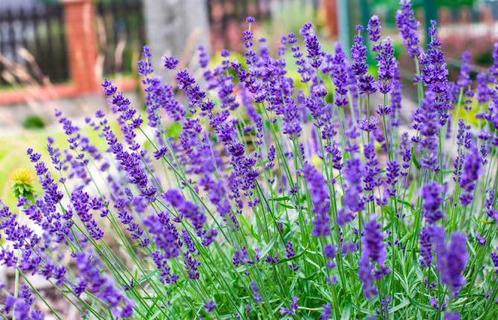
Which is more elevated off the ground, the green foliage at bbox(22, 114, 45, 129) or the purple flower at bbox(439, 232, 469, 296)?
the purple flower at bbox(439, 232, 469, 296)

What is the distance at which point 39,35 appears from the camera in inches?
655

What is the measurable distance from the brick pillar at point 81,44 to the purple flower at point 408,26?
13.3 m

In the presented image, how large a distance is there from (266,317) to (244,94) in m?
1.60

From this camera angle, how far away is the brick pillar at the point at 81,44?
601 inches

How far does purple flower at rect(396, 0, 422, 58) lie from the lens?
2395mm

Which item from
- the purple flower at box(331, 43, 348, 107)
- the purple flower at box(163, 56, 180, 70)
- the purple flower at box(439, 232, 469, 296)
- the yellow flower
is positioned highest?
the purple flower at box(163, 56, 180, 70)

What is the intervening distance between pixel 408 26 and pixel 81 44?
13.7 m

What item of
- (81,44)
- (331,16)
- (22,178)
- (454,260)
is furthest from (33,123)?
(454,260)

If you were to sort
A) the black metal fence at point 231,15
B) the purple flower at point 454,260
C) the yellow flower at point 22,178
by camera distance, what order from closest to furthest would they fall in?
the purple flower at point 454,260
the yellow flower at point 22,178
the black metal fence at point 231,15

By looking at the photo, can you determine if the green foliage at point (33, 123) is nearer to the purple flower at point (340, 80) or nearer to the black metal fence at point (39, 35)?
the black metal fence at point (39, 35)

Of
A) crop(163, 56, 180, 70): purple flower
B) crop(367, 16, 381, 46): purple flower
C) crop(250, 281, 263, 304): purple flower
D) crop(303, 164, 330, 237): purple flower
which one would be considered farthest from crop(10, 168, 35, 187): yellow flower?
crop(303, 164, 330, 237): purple flower

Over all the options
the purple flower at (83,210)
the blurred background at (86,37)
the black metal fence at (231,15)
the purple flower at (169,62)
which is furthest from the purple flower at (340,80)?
the black metal fence at (231,15)

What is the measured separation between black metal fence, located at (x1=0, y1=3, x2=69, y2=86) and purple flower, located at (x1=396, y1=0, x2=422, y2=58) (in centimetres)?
1517

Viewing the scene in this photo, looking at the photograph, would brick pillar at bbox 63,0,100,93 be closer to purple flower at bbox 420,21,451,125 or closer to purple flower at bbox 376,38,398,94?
purple flower at bbox 420,21,451,125
